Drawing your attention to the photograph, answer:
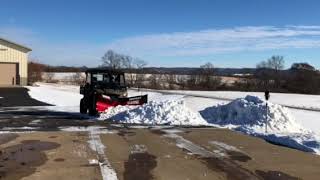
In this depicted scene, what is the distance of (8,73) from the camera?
54656 millimetres

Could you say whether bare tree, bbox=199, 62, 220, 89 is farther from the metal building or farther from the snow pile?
the snow pile

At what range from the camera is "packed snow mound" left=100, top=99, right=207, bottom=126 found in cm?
1923

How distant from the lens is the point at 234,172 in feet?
31.2

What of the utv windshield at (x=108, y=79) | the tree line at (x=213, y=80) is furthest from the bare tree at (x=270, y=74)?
the utv windshield at (x=108, y=79)

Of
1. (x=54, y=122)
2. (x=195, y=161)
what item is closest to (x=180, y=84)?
(x=54, y=122)

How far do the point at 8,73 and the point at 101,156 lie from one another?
46.1 meters

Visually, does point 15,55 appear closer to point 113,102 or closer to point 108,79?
point 108,79

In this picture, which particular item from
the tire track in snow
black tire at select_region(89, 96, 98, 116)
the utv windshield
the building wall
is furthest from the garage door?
the tire track in snow

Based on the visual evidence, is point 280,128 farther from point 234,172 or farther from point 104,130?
point 234,172

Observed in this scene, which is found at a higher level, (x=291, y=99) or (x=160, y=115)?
(x=160, y=115)

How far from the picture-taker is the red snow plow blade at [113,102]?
22594 mm

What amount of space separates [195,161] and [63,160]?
269cm

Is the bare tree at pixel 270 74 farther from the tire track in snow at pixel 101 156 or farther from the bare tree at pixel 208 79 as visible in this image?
the tire track in snow at pixel 101 156

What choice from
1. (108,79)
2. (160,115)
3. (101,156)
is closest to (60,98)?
(108,79)
